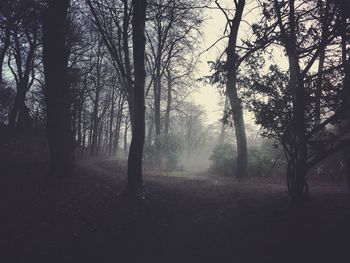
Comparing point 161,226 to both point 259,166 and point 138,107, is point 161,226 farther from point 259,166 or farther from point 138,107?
point 259,166

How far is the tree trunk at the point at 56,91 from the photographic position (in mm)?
8961

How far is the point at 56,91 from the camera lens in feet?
29.6

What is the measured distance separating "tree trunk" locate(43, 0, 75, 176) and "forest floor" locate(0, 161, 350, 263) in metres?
0.84

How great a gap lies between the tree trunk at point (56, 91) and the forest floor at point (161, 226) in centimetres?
84

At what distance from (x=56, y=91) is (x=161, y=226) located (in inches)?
222

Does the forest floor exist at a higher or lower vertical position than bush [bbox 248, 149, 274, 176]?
lower

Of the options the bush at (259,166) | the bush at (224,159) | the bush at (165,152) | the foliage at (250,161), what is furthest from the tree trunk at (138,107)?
the bush at (165,152)

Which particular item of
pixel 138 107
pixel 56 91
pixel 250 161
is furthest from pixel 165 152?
pixel 138 107

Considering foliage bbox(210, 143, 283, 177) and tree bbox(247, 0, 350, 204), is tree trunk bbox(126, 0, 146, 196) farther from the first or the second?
foliage bbox(210, 143, 283, 177)

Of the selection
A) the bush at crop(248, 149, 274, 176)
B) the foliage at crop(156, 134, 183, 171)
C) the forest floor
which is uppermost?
the foliage at crop(156, 134, 183, 171)

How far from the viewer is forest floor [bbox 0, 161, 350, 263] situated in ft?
17.7

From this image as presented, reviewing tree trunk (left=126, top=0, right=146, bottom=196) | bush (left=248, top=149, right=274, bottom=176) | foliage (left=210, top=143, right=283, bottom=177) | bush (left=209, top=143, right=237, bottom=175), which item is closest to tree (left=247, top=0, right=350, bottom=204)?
tree trunk (left=126, top=0, right=146, bottom=196)

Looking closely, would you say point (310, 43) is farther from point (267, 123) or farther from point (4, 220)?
point (4, 220)

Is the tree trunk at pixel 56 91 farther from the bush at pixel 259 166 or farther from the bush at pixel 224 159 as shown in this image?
the bush at pixel 224 159
